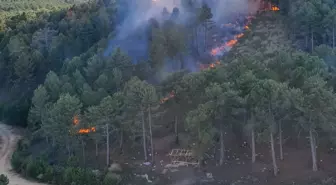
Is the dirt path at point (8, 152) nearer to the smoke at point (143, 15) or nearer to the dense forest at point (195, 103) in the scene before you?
the dense forest at point (195, 103)

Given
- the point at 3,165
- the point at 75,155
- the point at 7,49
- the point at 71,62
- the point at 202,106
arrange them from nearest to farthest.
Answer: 1. the point at 202,106
2. the point at 75,155
3. the point at 3,165
4. the point at 71,62
5. the point at 7,49

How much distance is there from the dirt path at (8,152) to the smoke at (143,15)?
56.3 ft

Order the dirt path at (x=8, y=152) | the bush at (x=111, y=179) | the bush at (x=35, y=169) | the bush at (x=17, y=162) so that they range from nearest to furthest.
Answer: the bush at (x=111, y=179) → the bush at (x=35, y=169) → the dirt path at (x=8, y=152) → the bush at (x=17, y=162)

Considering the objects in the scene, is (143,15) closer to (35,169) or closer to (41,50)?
(41,50)

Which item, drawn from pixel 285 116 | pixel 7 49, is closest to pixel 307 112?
pixel 285 116

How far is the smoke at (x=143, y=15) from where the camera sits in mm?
69562

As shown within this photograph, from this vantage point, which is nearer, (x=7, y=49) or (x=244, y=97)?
(x=244, y=97)

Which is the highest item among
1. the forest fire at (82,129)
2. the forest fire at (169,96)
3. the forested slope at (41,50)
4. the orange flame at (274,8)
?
the orange flame at (274,8)

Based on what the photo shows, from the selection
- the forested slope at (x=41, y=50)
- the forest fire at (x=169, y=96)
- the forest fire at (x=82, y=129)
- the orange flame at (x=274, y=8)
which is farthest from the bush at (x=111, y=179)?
the orange flame at (x=274, y=8)

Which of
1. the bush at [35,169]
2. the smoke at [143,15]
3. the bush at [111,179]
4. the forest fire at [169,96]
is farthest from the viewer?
the smoke at [143,15]

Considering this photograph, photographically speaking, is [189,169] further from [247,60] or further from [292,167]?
[247,60]

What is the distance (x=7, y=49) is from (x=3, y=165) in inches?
1285

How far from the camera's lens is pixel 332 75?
50656 mm

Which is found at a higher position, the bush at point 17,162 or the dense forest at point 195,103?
the dense forest at point 195,103
